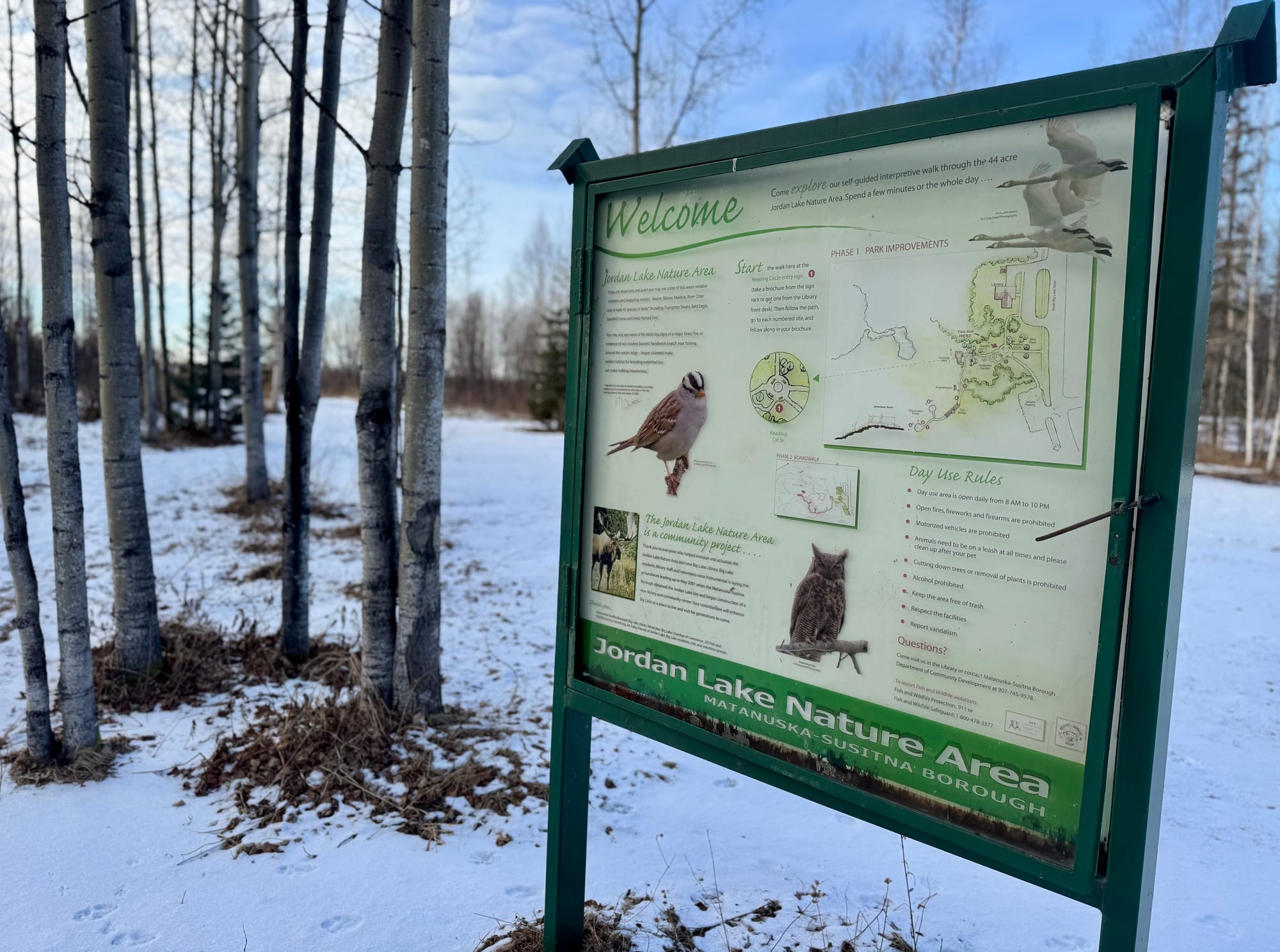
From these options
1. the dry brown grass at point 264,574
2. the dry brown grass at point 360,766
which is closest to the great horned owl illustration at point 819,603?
the dry brown grass at point 360,766

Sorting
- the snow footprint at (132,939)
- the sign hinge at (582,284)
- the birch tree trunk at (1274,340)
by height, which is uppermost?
the birch tree trunk at (1274,340)

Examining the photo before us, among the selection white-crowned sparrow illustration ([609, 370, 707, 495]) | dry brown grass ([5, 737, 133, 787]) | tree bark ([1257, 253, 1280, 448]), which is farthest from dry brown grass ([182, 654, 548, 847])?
tree bark ([1257, 253, 1280, 448])

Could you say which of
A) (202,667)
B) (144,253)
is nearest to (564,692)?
(202,667)

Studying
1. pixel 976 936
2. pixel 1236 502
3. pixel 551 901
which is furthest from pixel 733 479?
pixel 1236 502

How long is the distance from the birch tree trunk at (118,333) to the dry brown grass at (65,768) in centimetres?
91

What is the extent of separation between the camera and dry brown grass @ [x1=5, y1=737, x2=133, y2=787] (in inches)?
131

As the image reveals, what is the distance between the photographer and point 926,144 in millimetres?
1677

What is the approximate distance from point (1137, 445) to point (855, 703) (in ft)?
2.59

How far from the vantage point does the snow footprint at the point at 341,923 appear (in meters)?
2.56

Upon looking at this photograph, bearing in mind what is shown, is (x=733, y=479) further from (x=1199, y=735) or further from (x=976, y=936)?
(x=1199, y=735)

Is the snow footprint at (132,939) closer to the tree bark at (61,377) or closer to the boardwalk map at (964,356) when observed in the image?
the tree bark at (61,377)

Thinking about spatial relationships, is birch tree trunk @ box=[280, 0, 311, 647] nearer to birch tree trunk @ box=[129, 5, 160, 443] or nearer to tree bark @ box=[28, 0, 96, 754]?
tree bark @ box=[28, 0, 96, 754]

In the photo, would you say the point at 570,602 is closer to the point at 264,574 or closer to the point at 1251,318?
the point at 264,574

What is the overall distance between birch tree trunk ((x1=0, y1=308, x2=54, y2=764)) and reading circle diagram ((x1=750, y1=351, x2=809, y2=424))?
2.94 meters
